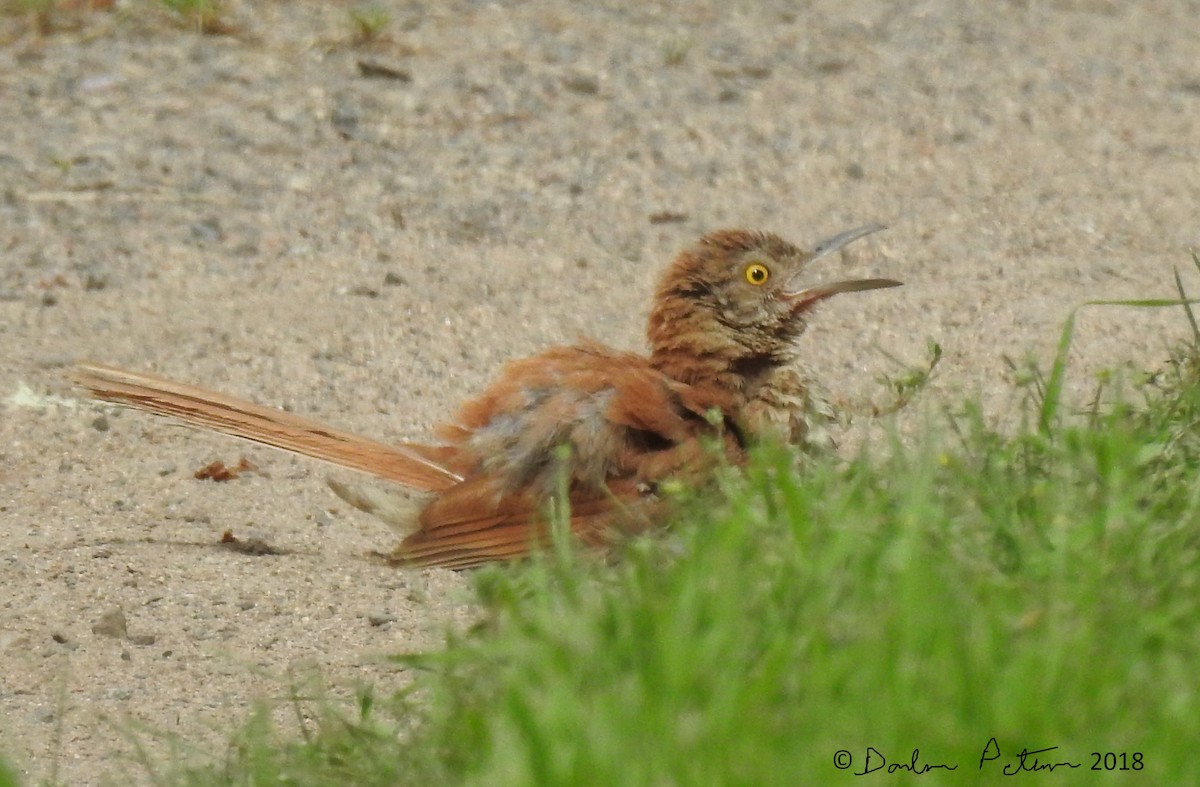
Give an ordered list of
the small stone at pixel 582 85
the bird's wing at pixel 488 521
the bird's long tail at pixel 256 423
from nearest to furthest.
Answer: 1. the bird's wing at pixel 488 521
2. the bird's long tail at pixel 256 423
3. the small stone at pixel 582 85

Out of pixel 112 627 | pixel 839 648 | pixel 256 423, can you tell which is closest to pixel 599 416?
pixel 256 423

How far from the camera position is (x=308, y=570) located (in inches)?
193

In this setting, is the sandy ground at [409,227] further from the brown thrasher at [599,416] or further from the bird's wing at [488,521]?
the brown thrasher at [599,416]

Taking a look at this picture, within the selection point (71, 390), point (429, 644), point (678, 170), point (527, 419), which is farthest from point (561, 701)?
point (678, 170)

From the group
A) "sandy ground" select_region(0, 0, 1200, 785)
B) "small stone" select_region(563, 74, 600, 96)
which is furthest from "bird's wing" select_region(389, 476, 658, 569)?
"small stone" select_region(563, 74, 600, 96)

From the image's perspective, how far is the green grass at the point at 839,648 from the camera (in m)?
2.70

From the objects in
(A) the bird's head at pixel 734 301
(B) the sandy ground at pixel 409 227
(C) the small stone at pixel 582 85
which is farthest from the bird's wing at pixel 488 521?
(C) the small stone at pixel 582 85

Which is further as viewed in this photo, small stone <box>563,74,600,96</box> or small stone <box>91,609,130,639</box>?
small stone <box>563,74,600,96</box>

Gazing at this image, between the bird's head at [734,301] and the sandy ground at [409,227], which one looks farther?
the bird's head at [734,301]

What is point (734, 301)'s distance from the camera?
5.18 metres

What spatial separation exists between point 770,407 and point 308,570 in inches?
50.9

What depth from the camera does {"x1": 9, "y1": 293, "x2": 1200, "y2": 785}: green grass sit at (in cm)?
270

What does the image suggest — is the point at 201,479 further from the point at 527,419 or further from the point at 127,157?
the point at 127,157

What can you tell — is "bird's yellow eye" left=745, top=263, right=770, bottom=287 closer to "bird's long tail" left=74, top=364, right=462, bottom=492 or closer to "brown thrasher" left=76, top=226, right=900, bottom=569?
"brown thrasher" left=76, top=226, right=900, bottom=569
